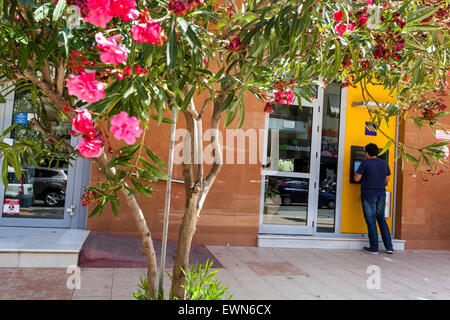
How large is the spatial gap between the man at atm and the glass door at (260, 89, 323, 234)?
3.07 ft

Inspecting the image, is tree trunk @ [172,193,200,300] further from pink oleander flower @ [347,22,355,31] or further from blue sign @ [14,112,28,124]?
blue sign @ [14,112,28,124]

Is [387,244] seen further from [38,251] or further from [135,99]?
[135,99]

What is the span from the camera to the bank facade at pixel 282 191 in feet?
20.9

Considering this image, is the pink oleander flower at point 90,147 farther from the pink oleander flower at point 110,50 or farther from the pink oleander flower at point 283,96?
the pink oleander flower at point 283,96

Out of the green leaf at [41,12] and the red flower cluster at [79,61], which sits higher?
the green leaf at [41,12]

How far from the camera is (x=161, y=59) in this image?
6.46 ft

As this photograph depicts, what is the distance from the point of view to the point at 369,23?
92.3 inches

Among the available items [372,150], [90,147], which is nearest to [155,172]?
[90,147]

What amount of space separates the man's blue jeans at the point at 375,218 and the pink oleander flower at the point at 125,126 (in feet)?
20.9

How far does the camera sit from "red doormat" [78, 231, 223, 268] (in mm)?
5012

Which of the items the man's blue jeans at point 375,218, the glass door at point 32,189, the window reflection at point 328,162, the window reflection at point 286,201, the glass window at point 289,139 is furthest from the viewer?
the window reflection at point 328,162

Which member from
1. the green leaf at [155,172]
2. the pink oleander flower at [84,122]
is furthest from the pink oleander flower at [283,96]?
the pink oleander flower at [84,122]
